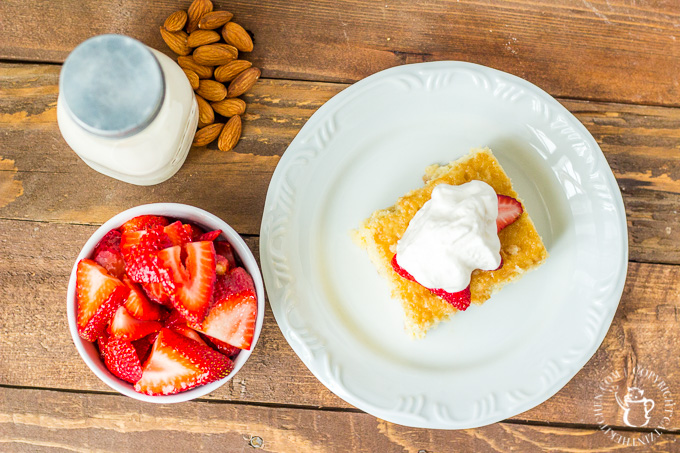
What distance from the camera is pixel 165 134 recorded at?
1408mm

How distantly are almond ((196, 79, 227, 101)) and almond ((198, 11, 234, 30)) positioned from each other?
177 millimetres

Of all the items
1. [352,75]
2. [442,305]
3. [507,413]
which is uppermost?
[352,75]

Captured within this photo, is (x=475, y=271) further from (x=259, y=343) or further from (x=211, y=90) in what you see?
(x=211, y=90)

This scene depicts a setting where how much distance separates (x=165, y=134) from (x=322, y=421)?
108 cm

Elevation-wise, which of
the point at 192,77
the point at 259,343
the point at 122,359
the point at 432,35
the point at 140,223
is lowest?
the point at 259,343

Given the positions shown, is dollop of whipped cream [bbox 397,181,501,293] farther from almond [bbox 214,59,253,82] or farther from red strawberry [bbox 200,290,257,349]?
almond [bbox 214,59,253,82]

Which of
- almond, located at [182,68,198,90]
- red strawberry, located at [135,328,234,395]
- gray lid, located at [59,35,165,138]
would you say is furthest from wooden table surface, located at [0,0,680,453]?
gray lid, located at [59,35,165,138]

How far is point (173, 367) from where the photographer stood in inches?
53.0

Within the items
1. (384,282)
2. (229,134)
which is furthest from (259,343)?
(229,134)

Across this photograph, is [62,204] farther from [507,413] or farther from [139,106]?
[507,413]

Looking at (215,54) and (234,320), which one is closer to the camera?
(234,320)

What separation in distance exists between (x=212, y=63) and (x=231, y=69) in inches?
2.8

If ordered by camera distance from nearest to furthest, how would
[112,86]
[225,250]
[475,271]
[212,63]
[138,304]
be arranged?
1. [112,86]
2. [138,304]
3. [225,250]
4. [475,271]
5. [212,63]

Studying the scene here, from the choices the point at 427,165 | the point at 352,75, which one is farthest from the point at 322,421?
the point at 352,75
